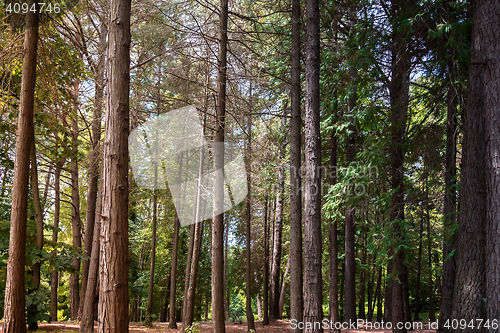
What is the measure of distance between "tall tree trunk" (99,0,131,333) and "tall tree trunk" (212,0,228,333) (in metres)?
4.74

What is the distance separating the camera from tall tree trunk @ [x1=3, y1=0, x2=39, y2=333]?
21.4 ft

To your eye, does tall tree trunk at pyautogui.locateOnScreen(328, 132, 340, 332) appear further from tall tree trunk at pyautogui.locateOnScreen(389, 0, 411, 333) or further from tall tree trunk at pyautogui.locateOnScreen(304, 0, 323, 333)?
tall tree trunk at pyautogui.locateOnScreen(304, 0, 323, 333)

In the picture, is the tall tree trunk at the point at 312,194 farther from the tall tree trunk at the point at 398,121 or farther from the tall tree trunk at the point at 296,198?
the tall tree trunk at the point at 398,121

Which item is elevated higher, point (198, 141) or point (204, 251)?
point (198, 141)

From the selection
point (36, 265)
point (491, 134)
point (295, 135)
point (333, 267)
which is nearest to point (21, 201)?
point (36, 265)

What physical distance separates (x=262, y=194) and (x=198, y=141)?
4.18m

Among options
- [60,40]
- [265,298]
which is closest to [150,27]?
[60,40]

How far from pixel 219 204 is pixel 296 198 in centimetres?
201

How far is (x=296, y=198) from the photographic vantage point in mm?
8797

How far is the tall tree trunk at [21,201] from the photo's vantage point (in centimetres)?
653

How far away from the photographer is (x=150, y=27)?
31.9 ft

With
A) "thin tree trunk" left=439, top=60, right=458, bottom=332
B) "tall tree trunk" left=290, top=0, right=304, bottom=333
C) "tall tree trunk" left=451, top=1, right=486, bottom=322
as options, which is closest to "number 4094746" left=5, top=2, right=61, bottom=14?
"tall tree trunk" left=290, top=0, right=304, bottom=333

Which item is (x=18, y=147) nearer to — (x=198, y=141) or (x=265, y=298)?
(x=198, y=141)

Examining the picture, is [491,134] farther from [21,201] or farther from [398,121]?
[21,201]
